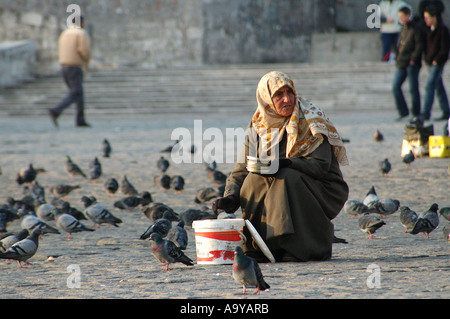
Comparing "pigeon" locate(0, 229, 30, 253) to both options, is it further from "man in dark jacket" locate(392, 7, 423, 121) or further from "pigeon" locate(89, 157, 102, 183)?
"man in dark jacket" locate(392, 7, 423, 121)

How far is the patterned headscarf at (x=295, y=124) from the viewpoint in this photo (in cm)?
554

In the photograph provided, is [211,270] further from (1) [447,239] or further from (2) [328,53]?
(2) [328,53]

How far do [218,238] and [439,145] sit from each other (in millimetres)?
6913

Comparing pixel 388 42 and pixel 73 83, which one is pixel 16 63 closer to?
pixel 73 83

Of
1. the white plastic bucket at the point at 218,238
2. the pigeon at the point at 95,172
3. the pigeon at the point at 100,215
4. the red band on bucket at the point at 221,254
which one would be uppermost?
the white plastic bucket at the point at 218,238

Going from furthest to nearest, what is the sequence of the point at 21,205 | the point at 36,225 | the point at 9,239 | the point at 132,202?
the point at 132,202
the point at 21,205
the point at 36,225
the point at 9,239

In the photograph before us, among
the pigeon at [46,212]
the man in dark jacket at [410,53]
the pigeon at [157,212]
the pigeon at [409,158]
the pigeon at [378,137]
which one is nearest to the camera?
the pigeon at [157,212]

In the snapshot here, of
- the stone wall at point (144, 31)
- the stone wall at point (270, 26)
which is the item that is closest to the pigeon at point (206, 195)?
the stone wall at point (270, 26)

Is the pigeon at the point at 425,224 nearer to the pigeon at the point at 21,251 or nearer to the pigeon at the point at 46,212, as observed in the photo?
the pigeon at the point at 21,251

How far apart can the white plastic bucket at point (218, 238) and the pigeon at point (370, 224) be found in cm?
154

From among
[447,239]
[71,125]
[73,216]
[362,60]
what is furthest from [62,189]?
[362,60]

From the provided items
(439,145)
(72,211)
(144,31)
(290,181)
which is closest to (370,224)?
(290,181)

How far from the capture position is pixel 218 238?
5426 mm

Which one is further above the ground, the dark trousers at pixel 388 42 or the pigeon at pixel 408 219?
the dark trousers at pixel 388 42
